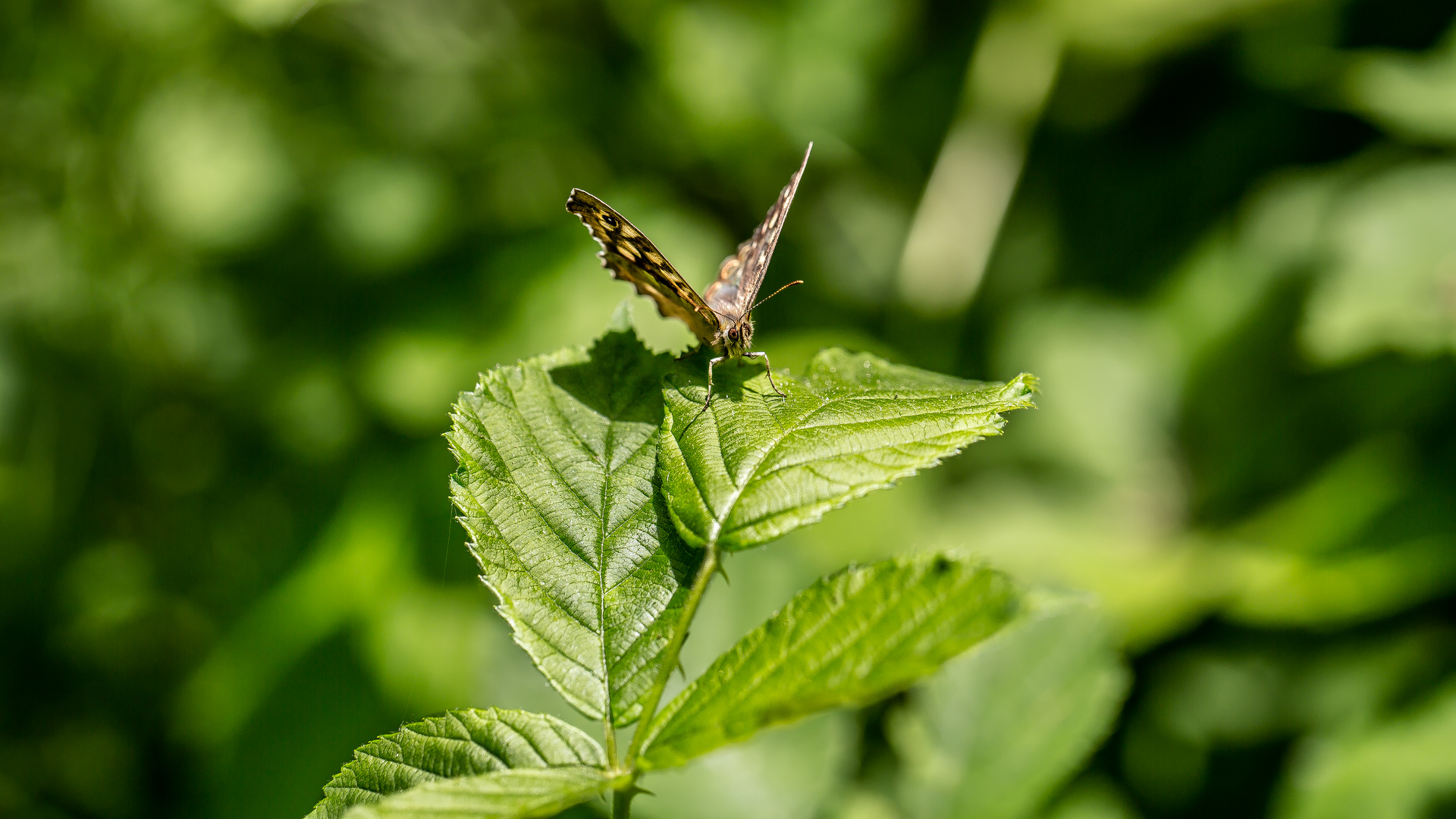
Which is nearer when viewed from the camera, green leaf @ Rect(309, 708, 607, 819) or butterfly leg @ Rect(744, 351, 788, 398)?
green leaf @ Rect(309, 708, 607, 819)

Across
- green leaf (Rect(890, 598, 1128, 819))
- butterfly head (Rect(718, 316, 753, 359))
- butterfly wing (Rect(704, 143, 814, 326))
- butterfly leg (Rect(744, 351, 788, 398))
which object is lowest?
green leaf (Rect(890, 598, 1128, 819))

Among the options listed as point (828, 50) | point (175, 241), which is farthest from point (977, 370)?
Result: point (175, 241)

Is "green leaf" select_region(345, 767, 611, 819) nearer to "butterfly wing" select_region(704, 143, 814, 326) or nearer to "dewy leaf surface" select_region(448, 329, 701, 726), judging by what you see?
"dewy leaf surface" select_region(448, 329, 701, 726)

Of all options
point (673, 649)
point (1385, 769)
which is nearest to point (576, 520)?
point (673, 649)

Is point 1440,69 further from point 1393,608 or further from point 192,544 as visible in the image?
point 192,544

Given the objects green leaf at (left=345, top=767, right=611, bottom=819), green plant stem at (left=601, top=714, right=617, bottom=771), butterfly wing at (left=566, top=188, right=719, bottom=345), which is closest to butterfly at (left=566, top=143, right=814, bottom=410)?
butterfly wing at (left=566, top=188, right=719, bottom=345)

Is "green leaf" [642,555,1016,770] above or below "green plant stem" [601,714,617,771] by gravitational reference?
above
